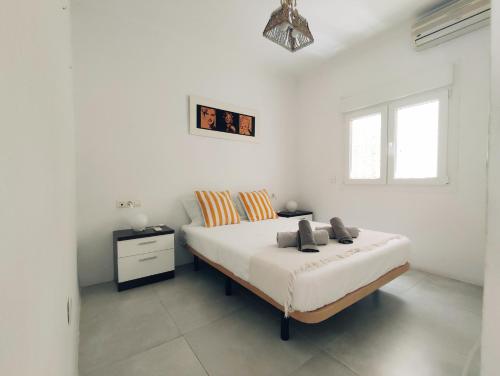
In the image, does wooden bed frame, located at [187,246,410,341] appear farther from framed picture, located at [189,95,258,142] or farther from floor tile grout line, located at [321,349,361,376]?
framed picture, located at [189,95,258,142]

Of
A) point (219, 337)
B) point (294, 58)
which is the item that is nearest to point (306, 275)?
point (219, 337)

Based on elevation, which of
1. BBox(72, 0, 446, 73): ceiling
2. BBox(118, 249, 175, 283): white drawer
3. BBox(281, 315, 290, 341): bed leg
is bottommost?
BBox(281, 315, 290, 341): bed leg

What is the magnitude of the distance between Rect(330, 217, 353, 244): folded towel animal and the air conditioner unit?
2.44 meters

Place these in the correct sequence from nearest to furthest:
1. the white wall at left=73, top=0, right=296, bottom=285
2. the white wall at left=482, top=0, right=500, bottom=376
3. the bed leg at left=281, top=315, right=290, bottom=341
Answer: the white wall at left=482, top=0, right=500, bottom=376
the bed leg at left=281, top=315, right=290, bottom=341
the white wall at left=73, top=0, right=296, bottom=285

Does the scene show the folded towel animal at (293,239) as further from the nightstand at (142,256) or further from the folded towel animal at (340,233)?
the nightstand at (142,256)

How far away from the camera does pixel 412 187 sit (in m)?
2.84

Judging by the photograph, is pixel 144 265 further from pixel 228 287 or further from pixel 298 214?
pixel 298 214

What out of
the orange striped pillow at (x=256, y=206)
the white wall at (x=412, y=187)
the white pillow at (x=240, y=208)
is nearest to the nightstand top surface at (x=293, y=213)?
the white wall at (x=412, y=187)

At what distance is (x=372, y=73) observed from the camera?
3.19 meters

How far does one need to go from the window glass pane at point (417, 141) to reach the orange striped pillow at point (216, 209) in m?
2.28

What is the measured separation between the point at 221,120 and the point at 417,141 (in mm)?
2653

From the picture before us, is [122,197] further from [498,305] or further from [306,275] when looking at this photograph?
[498,305]

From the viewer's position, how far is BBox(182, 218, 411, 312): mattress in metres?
1.39

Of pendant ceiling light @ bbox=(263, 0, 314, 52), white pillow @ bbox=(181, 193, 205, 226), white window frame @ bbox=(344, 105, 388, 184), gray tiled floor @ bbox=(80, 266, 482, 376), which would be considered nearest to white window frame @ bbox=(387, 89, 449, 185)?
white window frame @ bbox=(344, 105, 388, 184)
